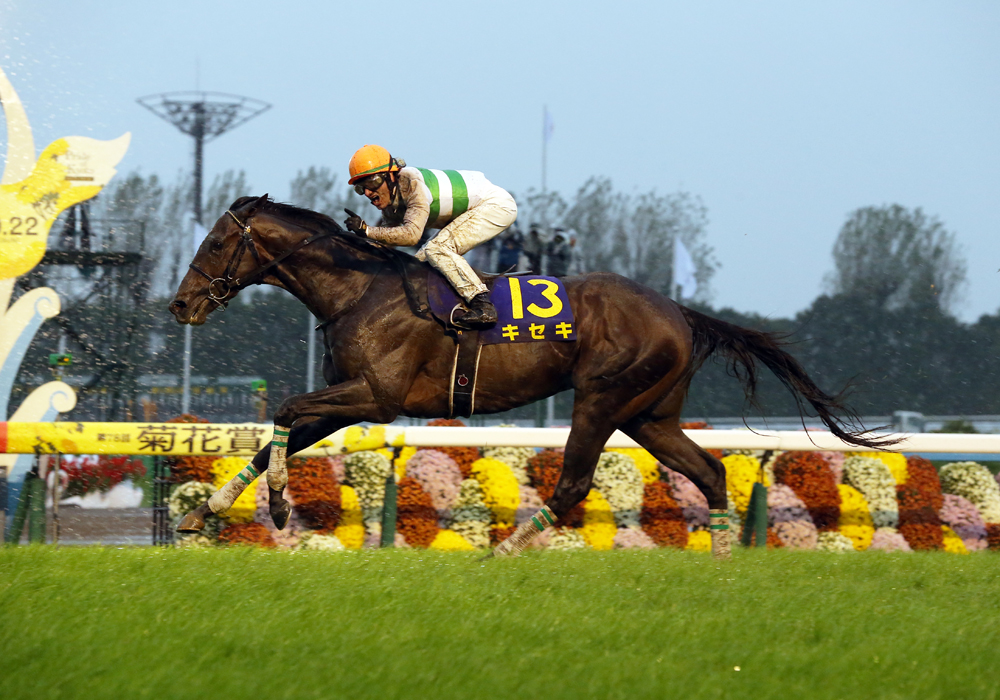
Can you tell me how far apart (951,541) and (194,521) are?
5.53m

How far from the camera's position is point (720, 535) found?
5.24 meters

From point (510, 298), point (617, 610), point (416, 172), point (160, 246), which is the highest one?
point (160, 246)

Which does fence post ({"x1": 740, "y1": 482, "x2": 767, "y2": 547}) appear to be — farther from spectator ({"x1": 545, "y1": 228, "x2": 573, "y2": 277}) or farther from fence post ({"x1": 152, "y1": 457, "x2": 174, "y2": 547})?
spectator ({"x1": 545, "y1": 228, "x2": 573, "y2": 277})

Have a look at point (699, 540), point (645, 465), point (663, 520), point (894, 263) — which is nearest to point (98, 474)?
point (645, 465)

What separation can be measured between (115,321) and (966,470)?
11.1m

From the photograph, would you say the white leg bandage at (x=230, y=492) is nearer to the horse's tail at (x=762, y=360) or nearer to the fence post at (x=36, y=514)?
the fence post at (x=36, y=514)

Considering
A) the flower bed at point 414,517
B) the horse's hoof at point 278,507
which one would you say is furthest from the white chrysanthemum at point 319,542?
the horse's hoof at point 278,507

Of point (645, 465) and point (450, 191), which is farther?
point (645, 465)

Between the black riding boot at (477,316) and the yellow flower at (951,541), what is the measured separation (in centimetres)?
434

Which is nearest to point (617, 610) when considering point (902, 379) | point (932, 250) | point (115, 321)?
point (115, 321)

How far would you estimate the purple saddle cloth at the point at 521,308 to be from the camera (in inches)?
191

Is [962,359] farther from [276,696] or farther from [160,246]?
[276,696]

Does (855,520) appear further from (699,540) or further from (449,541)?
(449,541)

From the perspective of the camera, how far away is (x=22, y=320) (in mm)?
9328
